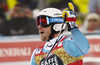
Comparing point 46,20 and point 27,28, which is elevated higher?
point 46,20

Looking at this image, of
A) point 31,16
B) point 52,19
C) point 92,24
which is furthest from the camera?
point 31,16

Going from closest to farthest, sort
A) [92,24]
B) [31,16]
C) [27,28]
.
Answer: [92,24] < [27,28] < [31,16]

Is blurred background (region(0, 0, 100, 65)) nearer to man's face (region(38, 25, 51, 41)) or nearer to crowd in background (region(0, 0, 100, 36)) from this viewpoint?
crowd in background (region(0, 0, 100, 36))

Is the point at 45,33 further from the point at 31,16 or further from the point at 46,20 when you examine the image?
the point at 31,16

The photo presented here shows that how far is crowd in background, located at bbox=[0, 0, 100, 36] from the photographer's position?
711 cm

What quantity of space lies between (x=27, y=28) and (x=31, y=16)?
1.09 feet

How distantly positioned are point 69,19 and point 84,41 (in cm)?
29

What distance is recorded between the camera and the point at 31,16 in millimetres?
7277

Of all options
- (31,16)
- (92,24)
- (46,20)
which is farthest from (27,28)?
(46,20)

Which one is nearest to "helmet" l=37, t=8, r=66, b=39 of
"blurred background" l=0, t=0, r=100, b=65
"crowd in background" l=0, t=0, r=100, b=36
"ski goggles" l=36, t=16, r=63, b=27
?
"ski goggles" l=36, t=16, r=63, b=27

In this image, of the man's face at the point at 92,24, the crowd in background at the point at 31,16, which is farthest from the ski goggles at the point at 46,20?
the man's face at the point at 92,24

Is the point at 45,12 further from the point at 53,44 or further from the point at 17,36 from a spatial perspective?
the point at 17,36

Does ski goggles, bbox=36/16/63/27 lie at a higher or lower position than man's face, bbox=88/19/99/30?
higher

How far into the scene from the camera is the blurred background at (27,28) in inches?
273
